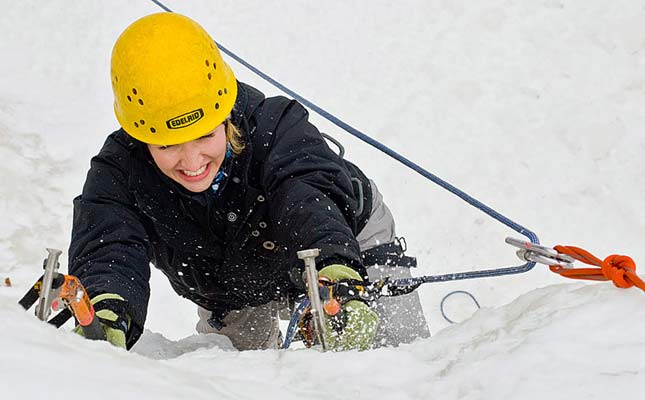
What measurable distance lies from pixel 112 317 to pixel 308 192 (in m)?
0.77

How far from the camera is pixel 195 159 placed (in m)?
2.76

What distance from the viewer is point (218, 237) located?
3104 mm

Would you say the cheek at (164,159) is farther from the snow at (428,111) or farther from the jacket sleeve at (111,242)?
the snow at (428,111)

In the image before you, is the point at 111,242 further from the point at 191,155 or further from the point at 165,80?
the point at 165,80

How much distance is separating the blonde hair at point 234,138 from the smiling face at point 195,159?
4 cm

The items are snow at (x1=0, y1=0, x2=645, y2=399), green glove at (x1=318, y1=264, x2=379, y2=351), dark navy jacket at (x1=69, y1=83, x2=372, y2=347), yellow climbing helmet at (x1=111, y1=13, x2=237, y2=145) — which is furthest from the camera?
snow at (x1=0, y1=0, x2=645, y2=399)

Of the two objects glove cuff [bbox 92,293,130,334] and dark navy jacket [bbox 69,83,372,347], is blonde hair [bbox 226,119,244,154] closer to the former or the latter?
dark navy jacket [bbox 69,83,372,347]

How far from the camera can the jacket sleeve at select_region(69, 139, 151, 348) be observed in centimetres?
269

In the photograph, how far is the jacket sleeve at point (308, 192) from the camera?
263cm

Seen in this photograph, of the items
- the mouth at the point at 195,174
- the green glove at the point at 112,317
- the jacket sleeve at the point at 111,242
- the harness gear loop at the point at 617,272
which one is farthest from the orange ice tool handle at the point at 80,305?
the harness gear loop at the point at 617,272

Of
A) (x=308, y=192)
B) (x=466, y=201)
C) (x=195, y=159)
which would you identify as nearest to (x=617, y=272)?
(x=308, y=192)

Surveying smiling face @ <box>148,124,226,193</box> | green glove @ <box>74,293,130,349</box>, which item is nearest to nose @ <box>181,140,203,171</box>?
smiling face @ <box>148,124,226,193</box>

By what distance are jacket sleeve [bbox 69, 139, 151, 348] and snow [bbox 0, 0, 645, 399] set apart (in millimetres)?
449

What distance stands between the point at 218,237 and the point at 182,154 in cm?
46
